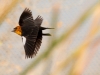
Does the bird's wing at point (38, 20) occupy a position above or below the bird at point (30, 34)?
above

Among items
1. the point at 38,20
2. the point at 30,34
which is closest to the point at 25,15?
the point at 38,20

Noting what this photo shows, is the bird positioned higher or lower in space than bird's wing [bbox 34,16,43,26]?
lower

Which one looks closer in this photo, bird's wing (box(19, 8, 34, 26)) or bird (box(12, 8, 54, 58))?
bird (box(12, 8, 54, 58))

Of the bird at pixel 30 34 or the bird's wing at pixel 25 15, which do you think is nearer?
the bird at pixel 30 34

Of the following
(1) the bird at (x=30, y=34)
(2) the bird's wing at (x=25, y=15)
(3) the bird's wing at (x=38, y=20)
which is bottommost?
(1) the bird at (x=30, y=34)

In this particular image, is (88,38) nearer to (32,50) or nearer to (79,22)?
(79,22)

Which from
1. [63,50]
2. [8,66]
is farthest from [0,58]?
[63,50]

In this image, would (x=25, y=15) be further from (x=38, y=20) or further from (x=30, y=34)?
(x=30, y=34)

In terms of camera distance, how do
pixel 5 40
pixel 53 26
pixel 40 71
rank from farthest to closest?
1. pixel 5 40
2. pixel 40 71
3. pixel 53 26

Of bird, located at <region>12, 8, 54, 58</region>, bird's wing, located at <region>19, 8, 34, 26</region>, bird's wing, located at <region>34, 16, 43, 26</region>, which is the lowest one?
bird, located at <region>12, 8, 54, 58</region>

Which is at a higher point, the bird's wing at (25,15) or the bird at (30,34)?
the bird's wing at (25,15)

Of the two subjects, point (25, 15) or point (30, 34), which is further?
point (25, 15)
